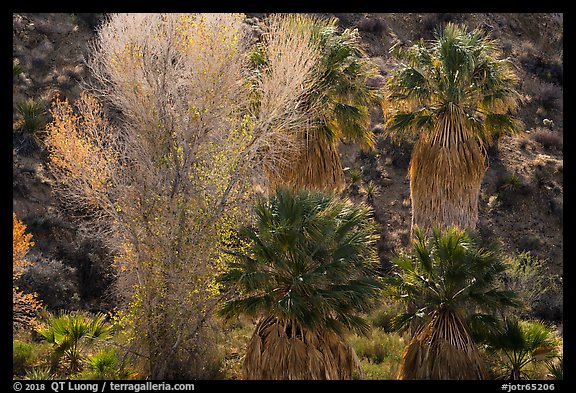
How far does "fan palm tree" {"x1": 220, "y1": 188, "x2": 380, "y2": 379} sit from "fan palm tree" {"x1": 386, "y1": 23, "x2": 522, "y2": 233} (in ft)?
20.0

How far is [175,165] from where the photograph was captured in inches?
647

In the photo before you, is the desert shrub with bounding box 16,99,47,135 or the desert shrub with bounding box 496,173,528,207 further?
the desert shrub with bounding box 496,173,528,207

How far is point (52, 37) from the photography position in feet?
126

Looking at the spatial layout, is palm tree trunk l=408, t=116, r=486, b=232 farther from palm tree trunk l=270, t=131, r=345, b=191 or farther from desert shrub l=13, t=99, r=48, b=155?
A: desert shrub l=13, t=99, r=48, b=155

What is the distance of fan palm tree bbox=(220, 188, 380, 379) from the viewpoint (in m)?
13.0

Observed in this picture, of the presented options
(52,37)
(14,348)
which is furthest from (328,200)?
(52,37)

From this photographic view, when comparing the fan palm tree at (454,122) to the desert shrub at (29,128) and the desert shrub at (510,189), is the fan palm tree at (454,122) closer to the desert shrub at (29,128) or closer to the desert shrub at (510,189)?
the desert shrub at (510,189)

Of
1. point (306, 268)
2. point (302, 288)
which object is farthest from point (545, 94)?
point (302, 288)

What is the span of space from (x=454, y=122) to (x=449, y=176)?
1488 mm

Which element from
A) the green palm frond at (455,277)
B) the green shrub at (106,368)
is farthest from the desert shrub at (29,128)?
the green palm frond at (455,277)

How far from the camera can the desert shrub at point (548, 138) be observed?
37.3 metres

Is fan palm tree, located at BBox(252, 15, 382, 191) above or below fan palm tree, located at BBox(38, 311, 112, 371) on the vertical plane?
above

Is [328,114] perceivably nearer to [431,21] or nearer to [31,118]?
[31,118]

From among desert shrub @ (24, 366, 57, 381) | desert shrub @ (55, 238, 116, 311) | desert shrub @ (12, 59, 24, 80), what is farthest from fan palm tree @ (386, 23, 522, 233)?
desert shrub @ (12, 59, 24, 80)
